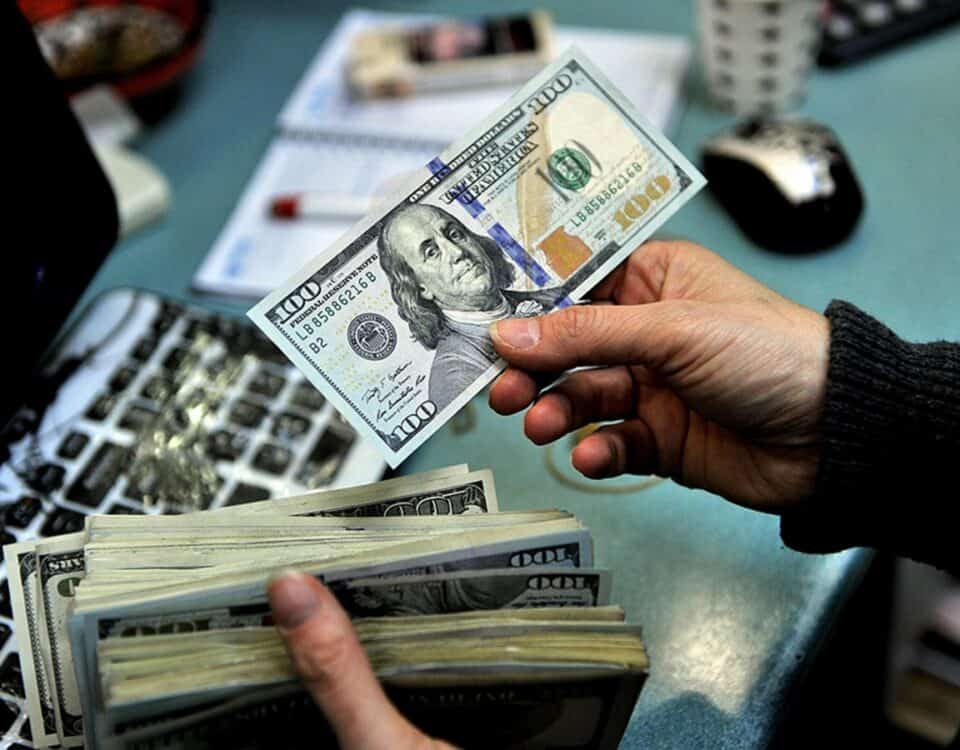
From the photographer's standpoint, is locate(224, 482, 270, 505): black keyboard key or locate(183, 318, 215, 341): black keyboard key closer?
locate(224, 482, 270, 505): black keyboard key

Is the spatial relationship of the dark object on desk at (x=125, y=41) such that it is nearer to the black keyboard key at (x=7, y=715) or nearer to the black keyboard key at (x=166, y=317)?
the black keyboard key at (x=166, y=317)

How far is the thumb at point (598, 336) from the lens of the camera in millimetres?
681

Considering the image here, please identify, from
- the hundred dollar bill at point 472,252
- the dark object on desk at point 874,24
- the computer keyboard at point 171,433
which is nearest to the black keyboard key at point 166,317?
the computer keyboard at point 171,433

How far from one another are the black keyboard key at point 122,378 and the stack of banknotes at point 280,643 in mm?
229

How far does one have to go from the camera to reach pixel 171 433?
0.83 meters

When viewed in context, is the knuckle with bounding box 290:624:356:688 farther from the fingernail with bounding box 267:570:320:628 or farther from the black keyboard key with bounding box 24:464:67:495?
the black keyboard key with bounding box 24:464:67:495

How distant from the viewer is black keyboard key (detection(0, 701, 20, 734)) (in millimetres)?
672

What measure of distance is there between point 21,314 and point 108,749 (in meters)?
0.39

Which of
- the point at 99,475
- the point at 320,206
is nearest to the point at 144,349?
the point at 99,475

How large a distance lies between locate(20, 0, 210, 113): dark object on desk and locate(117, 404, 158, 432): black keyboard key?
0.42 metres

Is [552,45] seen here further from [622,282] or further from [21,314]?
[21,314]

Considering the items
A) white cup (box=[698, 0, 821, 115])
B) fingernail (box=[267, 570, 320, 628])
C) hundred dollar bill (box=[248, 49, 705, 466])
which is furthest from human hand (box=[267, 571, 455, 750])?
white cup (box=[698, 0, 821, 115])

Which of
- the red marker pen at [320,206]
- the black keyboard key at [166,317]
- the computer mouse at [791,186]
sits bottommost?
the black keyboard key at [166,317]

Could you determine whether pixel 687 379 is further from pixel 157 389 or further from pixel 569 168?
pixel 157 389
